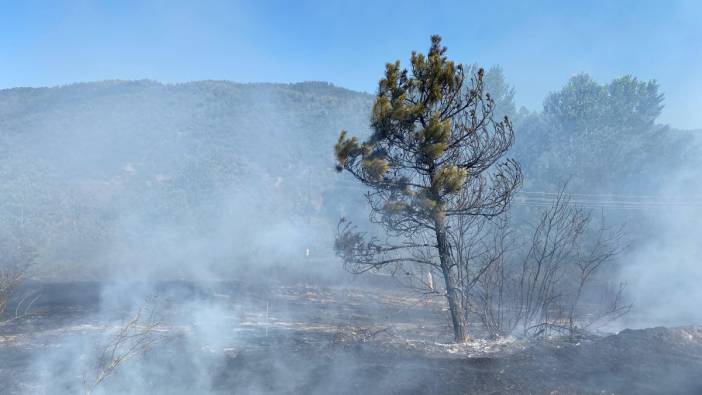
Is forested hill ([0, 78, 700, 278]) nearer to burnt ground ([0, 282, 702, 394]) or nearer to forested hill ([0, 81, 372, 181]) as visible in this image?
forested hill ([0, 81, 372, 181])

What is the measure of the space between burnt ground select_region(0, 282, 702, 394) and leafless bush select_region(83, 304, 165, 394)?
0.15 meters

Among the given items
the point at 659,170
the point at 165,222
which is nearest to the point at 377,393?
the point at 165,222

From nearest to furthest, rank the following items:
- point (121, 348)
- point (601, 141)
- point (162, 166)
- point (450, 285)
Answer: point (121, 348)
point (450, 285)
point (601, 141)
point (162, 166)

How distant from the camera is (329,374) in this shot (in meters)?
7.96

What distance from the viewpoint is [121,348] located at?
29.8 ft

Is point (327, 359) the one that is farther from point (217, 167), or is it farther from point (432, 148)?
point (217, 167)

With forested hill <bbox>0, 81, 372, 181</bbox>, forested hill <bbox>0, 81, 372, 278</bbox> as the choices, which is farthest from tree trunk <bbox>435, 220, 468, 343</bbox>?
forested hill <bbox>0, 81, 372, 181</bbox>

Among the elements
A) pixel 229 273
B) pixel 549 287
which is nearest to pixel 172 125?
pixel 229 273

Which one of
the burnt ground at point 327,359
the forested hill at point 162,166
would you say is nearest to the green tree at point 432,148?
the burnt ground at point 327,359

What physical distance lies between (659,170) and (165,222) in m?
27.7

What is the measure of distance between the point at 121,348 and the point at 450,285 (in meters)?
6.13

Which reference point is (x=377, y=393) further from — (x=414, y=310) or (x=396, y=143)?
(x=414, y=310)

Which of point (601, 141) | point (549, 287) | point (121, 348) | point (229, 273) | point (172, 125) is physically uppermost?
point (172, 125)

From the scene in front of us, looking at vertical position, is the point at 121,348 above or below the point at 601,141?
below
